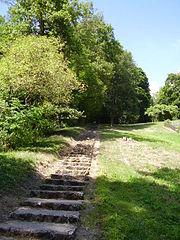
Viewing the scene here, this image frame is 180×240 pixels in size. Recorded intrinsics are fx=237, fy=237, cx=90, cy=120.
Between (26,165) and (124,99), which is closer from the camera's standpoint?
(26,165)

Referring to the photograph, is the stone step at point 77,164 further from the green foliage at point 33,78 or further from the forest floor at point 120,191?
the green foliage at point 33,78

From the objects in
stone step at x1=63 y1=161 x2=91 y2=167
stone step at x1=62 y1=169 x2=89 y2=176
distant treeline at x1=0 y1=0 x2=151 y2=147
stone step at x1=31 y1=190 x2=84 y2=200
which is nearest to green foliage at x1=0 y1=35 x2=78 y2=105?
distant treeline at x1=0 y1=0 x2=151 y2=147

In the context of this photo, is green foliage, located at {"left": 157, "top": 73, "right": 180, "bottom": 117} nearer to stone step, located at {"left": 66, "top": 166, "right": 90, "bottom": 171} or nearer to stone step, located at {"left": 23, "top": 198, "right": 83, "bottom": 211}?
stone step, located at {"left": 66, "top": 166, "right": 90, "bottom": 171}

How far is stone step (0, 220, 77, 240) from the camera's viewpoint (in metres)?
3.53

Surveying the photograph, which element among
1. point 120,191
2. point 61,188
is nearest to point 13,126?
point 61,188

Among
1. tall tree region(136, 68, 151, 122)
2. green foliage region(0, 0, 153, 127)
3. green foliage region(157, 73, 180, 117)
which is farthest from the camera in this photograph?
green foliage region(157, 73, 180, 117)

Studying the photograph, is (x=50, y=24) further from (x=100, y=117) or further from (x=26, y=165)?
(x=100, y=117)

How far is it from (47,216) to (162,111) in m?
35.4

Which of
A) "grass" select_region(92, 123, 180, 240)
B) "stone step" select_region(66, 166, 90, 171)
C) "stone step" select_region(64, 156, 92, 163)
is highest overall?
"stone step" select_region(64, 156, 92, 163)

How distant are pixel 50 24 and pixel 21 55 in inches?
280

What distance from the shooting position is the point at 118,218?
4.17 m

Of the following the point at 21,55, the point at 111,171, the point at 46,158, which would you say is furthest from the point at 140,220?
the point at 21,55

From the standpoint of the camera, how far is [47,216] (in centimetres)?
408

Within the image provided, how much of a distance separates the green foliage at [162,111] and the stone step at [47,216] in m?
34.2
